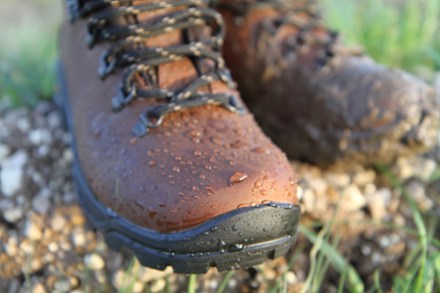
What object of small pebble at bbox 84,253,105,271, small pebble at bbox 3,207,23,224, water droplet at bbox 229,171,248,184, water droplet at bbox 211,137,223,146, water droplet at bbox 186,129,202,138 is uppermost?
water droplet at bbox 186,129,202,138

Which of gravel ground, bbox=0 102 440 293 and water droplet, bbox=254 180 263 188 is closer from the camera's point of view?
water droplet, bbox=254 180 263 188

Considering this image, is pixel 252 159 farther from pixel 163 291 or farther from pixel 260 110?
pixel 260 110

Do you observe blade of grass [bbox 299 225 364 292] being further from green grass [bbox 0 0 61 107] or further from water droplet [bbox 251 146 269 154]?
green grass [bbox 0 0 61 107]

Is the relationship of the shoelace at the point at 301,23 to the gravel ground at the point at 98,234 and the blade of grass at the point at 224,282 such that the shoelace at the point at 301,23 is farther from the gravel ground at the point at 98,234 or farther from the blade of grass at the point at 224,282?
the blade of grass at the point at 224,282

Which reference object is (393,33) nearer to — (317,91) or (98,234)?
(317,91)

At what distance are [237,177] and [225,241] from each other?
0.13 m

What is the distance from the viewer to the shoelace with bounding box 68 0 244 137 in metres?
1.36

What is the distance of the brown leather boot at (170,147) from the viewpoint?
1188 mm

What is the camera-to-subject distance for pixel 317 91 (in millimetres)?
1748

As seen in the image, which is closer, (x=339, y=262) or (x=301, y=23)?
(x=339, y=262)

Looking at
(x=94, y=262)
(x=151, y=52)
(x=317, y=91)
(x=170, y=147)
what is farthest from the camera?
(x=317, y=91)

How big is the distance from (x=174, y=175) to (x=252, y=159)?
17cm

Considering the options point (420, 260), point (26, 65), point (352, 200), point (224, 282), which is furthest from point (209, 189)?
point (26, 65)

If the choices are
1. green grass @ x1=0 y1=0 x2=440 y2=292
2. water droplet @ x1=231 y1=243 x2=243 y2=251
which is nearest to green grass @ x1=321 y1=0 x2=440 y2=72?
green grass @ x1=0 y1=0 x2=440 y2=292
